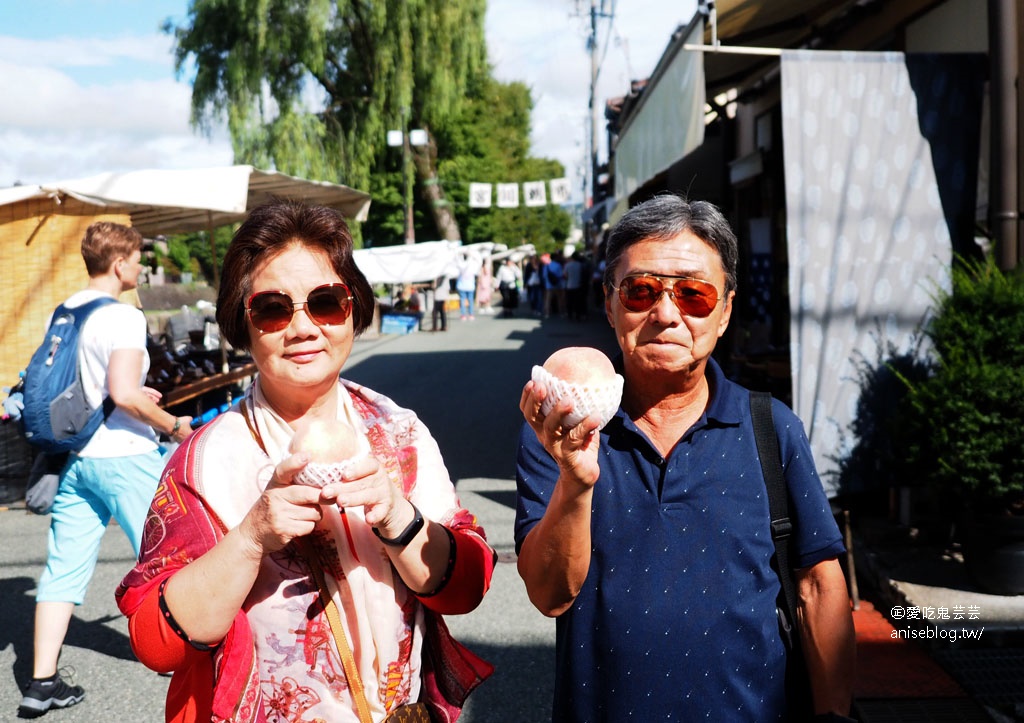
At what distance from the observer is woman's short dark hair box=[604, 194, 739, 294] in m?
2.02

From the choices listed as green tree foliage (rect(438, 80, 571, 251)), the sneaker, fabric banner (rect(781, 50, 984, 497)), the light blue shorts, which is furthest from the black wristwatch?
green tree foliage (rect(438, 80, 571, 251))

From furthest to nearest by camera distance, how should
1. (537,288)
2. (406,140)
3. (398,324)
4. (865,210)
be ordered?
(537,288)
(406,140)
(398,324)
(865,210)

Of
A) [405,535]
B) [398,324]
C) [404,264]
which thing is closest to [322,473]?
[405,535]

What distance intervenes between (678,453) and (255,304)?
37.3 inches

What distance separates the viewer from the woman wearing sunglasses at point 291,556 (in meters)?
1.64

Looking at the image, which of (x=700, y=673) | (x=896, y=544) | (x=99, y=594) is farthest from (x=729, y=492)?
(x=99, y=594)

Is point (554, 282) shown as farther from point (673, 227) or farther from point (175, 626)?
point (175, 626)

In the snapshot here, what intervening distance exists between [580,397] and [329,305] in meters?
0.61

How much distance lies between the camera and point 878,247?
548 cm

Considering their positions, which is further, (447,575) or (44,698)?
(44,698)

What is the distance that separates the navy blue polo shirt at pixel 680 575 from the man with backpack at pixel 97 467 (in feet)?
8.28

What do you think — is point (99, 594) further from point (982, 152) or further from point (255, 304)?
point (982, 152)

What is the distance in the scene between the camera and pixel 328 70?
25328 millimetres

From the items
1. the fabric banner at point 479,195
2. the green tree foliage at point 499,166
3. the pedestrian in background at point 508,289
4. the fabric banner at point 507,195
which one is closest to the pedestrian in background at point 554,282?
the pedestrian in background at point 508,289
